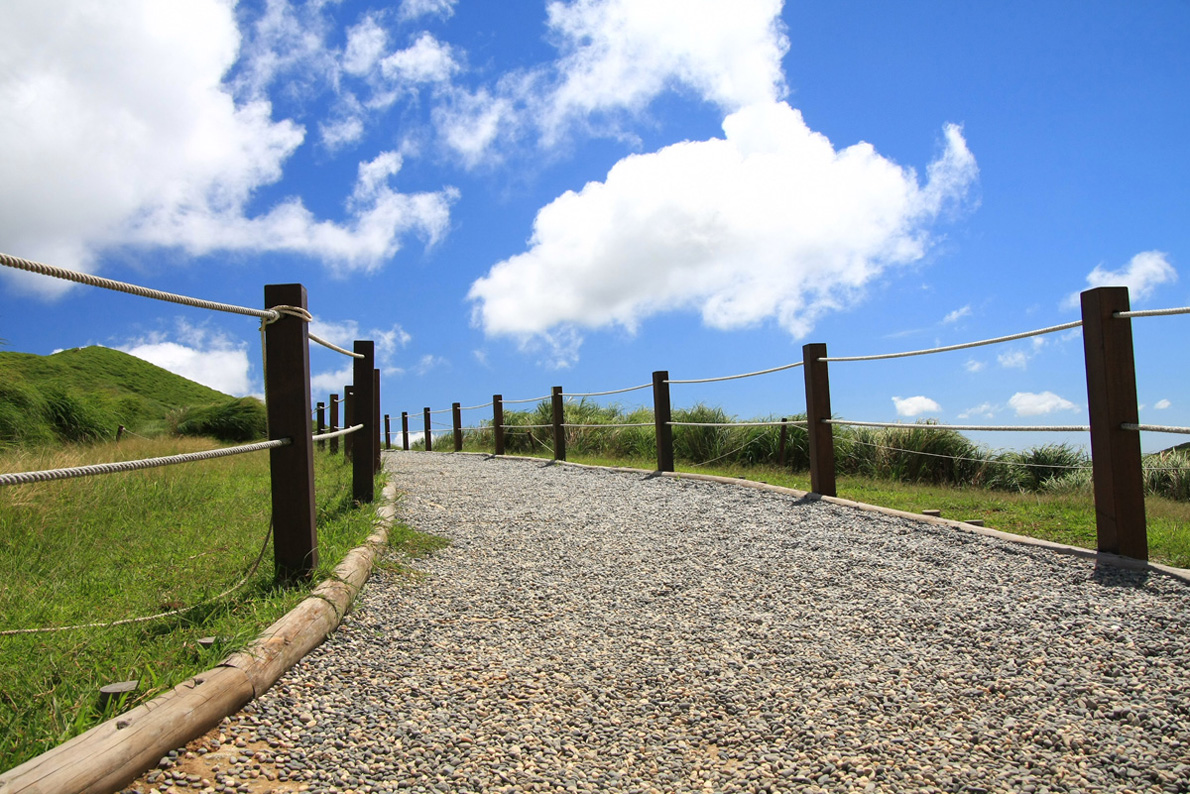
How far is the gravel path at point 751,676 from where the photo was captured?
1.76 meters

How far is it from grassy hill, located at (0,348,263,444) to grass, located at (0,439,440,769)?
2842 millimetres

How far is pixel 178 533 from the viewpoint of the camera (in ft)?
13.1

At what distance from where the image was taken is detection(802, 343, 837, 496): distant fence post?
505 cm

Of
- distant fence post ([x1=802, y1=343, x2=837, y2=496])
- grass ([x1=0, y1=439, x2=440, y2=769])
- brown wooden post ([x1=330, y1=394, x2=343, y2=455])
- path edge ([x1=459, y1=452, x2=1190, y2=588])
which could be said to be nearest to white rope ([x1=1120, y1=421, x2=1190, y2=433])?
path edge ([x1=459, y1=452, x2=1190, y2=588])

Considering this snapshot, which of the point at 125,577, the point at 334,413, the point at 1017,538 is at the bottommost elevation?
the point at 1017,538

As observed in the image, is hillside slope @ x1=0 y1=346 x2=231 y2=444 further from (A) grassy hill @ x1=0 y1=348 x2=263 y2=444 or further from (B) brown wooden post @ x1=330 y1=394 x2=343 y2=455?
(B) brown wooden post @ x1=330 y1=394 x2=343 y2=455

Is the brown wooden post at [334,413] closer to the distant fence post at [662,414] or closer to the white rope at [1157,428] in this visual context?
the distant fence post at [662,414]

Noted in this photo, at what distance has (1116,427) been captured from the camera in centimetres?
329

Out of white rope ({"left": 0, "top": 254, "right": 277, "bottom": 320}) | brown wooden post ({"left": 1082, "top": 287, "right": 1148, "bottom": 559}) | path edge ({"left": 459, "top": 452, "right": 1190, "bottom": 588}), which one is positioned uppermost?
white rope ({"left": 0, "top": 254, "right": 277, "bottom": 320})

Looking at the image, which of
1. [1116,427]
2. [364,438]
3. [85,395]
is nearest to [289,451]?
[364,438]

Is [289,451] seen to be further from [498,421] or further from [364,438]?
[498,421]

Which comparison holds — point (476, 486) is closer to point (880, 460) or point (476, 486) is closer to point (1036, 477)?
point (880, 460)

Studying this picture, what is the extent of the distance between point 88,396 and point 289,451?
11.3m

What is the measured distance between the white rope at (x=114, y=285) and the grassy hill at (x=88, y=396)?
6399mm
